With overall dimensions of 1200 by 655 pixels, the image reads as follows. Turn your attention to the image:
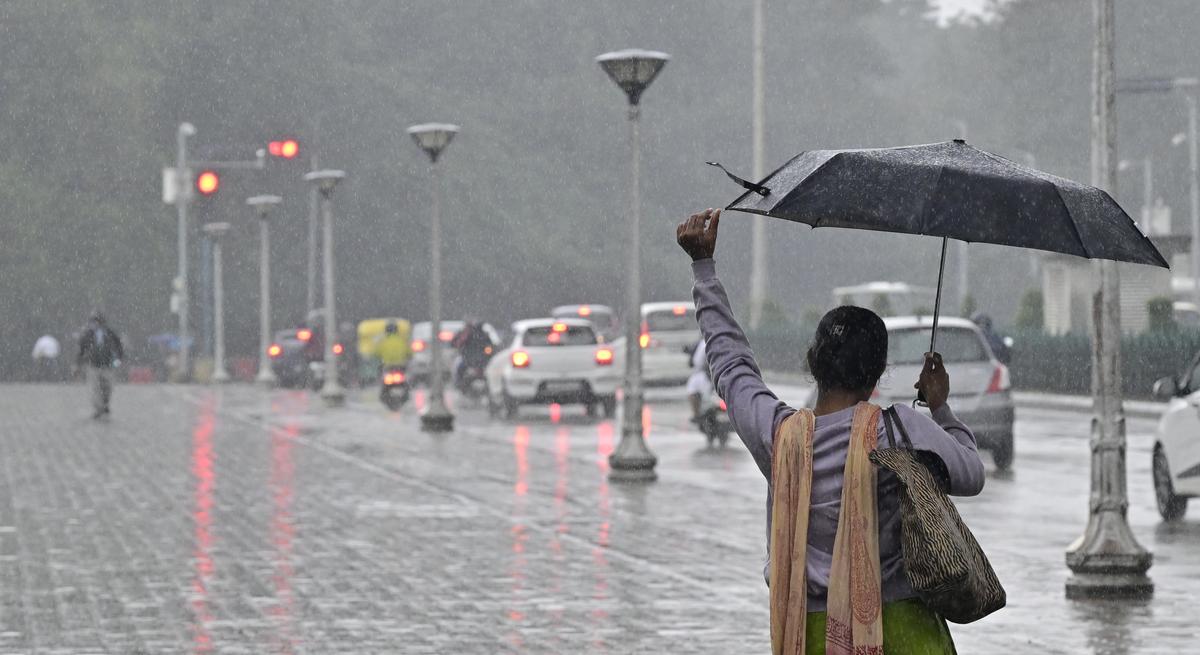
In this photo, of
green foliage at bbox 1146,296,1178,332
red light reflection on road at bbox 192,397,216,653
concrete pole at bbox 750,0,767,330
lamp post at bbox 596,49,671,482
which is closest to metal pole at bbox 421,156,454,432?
red light reflection on road at bbox 192,397,216,653

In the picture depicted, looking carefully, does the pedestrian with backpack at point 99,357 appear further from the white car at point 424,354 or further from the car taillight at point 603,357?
the white car at point 424,354

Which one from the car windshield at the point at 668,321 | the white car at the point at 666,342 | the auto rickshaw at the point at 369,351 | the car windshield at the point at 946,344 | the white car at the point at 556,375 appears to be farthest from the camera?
the auto rickshaw at the point at 369,351

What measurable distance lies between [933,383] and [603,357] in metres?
28.5

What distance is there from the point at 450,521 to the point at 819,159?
11375 mm

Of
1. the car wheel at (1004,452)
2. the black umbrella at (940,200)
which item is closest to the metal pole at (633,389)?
the car wheel at (1004,452)

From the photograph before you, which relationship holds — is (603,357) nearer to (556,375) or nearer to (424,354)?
(556,375)

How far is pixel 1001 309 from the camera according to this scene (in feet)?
295

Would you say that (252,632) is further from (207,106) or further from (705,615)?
(207,106)

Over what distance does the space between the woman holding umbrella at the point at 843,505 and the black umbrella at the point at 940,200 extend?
11.5 inches

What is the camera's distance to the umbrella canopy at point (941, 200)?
17.3ft

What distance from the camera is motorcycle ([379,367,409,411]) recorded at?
36.3 m

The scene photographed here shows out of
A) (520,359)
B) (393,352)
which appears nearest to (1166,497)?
(520,359)

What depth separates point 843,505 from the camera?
4.87 m

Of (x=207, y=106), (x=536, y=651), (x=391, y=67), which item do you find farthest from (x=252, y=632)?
(x=391, y=67)
